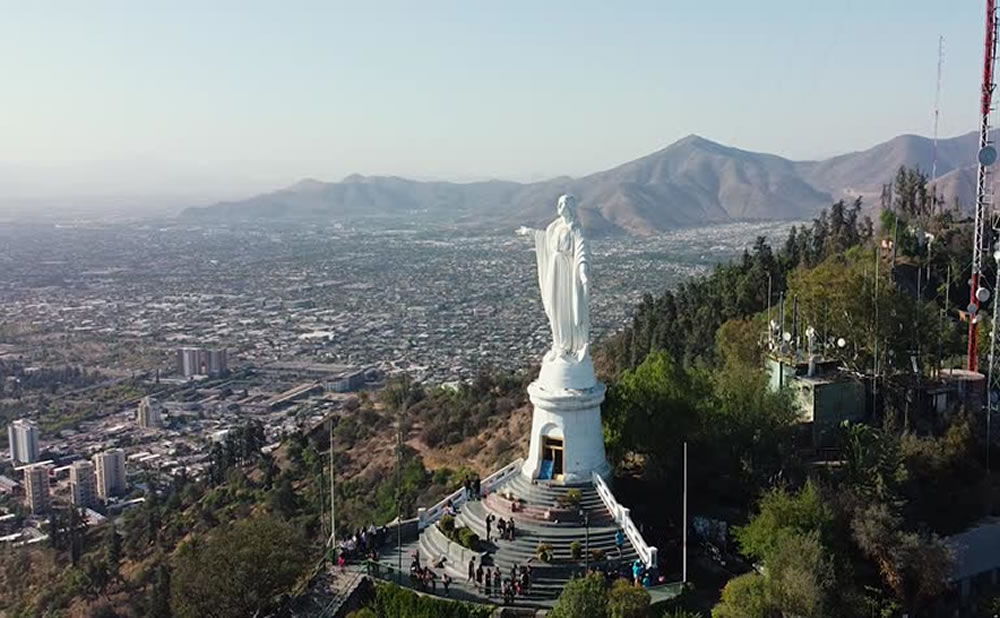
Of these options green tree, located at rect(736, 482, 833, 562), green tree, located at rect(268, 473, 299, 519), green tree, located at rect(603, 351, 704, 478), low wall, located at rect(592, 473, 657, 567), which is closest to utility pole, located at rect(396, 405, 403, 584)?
green tree, located at rect(268, 473, 299, 519)

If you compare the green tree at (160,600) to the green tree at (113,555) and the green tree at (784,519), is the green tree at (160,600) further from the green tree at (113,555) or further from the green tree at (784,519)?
the green tree at (784,519)

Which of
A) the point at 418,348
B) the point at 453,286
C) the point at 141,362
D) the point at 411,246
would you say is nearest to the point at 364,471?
the point at 418,348

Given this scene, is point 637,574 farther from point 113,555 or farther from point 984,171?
point 113,555

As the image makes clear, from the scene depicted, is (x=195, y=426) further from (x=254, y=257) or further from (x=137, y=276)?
(x=254, y=257)

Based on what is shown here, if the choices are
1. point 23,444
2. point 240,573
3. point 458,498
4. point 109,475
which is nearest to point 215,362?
point 23,444

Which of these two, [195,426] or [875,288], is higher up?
[875,288]

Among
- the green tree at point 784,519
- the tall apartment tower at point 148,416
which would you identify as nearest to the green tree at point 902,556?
the green tree at point 784,519
